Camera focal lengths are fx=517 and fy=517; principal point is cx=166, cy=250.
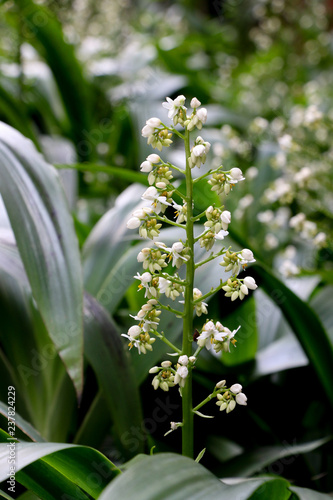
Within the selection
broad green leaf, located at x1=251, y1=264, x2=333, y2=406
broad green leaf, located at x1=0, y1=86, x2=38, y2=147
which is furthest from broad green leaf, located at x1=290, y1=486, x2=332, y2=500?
broad green leaf, located at x1=0, y1=86, x2=38, y2=147

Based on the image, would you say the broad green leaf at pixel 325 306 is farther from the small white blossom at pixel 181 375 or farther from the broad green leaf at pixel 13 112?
the broad green leaf at pixel 13 112

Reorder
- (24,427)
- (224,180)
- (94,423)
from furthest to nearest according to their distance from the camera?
(94,423)
(24,427)
(224,180)

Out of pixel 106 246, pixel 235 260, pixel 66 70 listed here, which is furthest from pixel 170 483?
pixel 66 70

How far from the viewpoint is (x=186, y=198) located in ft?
1.66

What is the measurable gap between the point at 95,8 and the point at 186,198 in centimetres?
276

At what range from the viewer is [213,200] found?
0.78 m

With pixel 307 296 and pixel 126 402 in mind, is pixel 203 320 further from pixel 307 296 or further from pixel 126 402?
pixel 307 296

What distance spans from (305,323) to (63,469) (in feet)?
1.41

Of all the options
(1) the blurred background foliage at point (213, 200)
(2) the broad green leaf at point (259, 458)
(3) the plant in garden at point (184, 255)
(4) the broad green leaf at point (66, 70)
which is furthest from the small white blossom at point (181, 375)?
(4) the broad green leaf at point (66, 70)

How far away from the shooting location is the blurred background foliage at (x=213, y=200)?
0.80 m

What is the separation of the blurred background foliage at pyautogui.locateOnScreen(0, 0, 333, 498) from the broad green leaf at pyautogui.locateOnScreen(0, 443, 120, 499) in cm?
14

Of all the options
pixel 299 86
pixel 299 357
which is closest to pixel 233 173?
pixel 299 357

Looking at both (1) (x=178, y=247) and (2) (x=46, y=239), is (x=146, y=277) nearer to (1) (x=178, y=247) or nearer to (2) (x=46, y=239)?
(1) (x=178, y=247)

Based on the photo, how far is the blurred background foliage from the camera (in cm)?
80
